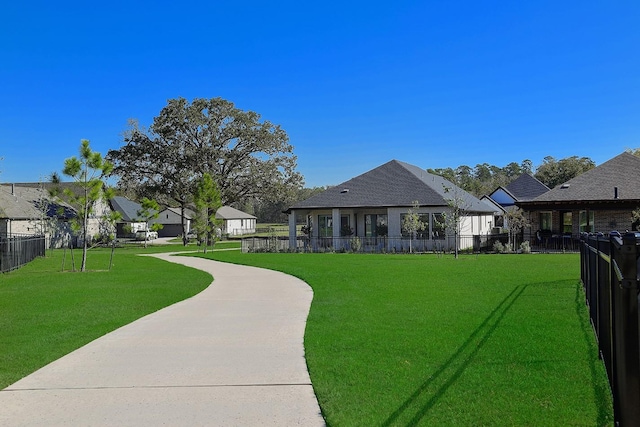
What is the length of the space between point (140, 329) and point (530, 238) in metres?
30.4

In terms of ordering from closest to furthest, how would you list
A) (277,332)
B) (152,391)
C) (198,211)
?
1. (152,391)
2. (277,332)
3. (198,211)

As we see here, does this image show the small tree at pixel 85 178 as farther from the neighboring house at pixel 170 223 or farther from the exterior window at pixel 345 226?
the neighboring house at pixel 170 223

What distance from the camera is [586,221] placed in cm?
3198

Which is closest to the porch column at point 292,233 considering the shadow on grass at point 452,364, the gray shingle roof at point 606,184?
the gray shingle roof at point 606,184

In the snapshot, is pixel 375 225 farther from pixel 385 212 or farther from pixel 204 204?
pixel 204 204

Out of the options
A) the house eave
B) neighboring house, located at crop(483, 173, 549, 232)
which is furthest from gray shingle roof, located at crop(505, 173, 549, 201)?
the house eave

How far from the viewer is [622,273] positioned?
374cm

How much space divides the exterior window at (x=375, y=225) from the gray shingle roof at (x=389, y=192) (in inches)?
53.8

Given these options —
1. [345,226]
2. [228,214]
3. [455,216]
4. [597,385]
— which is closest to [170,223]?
[228,214]

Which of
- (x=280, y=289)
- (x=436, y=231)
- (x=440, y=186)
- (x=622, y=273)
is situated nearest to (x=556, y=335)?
(x=622, y=273)

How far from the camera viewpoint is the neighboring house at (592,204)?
30.6 meters

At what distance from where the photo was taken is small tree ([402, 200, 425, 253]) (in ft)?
105

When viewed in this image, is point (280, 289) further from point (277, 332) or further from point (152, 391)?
point (152, 391)

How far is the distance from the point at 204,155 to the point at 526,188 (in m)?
31.2
